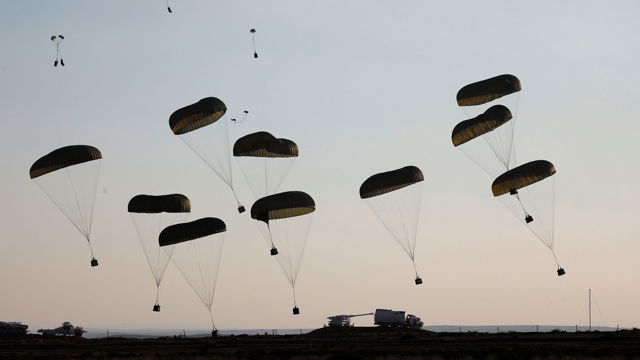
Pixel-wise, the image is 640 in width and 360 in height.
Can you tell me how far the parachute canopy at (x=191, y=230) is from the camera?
69.8 meters

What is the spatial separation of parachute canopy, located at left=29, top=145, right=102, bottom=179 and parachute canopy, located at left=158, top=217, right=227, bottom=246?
8.26 meters

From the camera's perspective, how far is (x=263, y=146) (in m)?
69.4

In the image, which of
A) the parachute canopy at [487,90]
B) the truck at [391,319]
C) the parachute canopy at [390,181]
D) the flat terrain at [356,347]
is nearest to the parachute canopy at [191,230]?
the flat terrain at [356,347]

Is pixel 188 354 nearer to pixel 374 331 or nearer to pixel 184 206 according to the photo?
pixel 184 206

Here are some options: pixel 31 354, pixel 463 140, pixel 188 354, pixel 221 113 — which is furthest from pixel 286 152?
pixel 31 354

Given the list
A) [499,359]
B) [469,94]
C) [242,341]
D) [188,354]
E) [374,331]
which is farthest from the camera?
[374,331]

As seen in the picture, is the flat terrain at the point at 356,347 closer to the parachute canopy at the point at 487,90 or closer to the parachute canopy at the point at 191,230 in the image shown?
the parachute canopy at the point at 191,230

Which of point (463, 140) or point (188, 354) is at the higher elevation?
point (463, 140)

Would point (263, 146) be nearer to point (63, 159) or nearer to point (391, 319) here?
point (63, 159)

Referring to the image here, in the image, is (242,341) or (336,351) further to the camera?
(242,341)

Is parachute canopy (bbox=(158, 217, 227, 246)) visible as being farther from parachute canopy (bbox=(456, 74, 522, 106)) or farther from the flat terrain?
parachute canopy (bbox=(456, 74, 522, 106))

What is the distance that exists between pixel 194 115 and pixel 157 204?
302 inches

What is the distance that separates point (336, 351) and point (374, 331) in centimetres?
2840

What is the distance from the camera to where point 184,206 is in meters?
70.7
